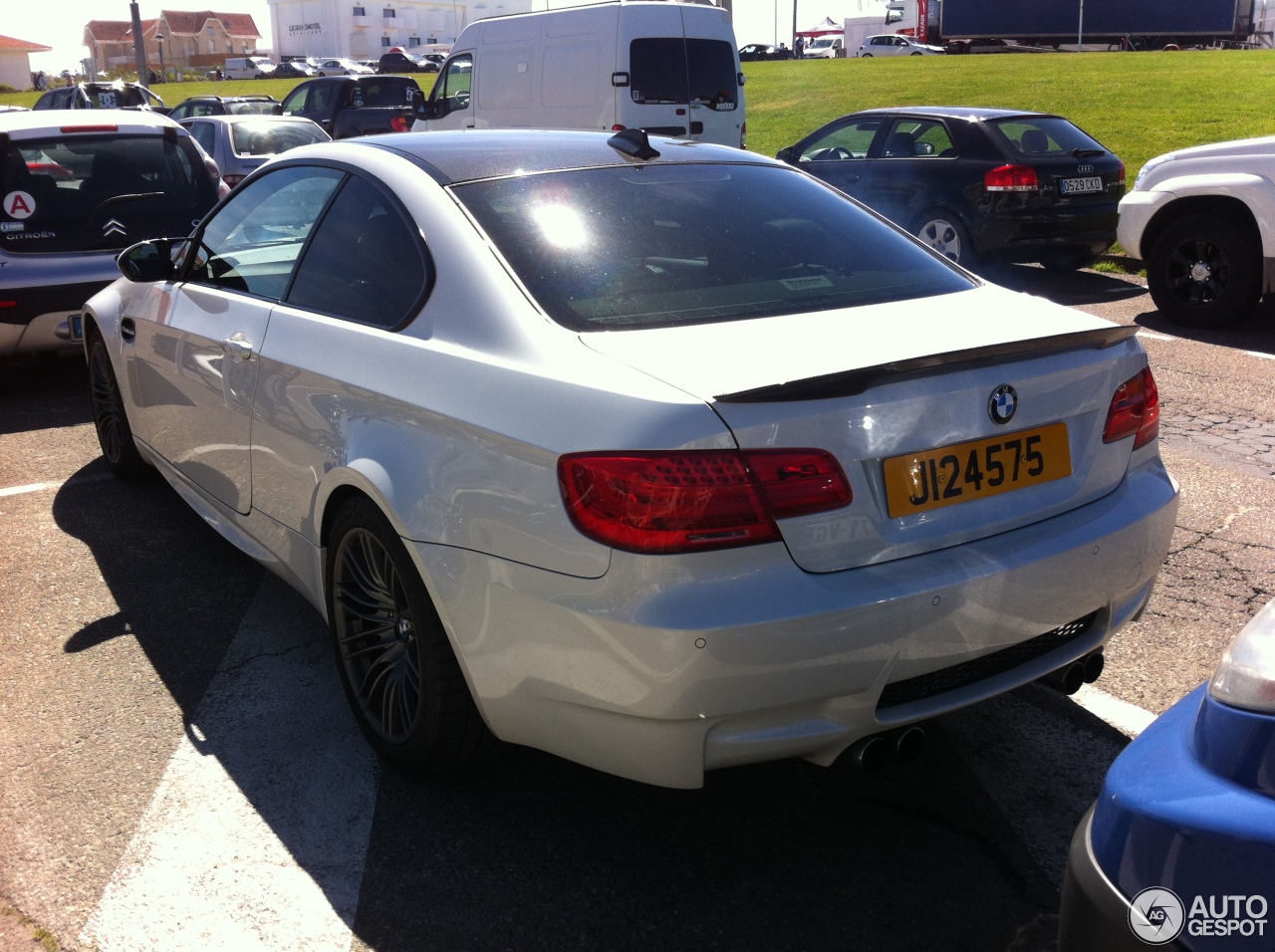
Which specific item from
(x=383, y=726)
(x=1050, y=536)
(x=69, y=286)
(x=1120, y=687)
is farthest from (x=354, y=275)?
(x=69, y=286)

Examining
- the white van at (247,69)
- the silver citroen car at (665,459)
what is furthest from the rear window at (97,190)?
the white van at (247,69)

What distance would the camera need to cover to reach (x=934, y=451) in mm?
2539

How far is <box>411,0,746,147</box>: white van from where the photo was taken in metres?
13.5

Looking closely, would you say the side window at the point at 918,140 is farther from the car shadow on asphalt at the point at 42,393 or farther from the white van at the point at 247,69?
the white van at the point at 247,69

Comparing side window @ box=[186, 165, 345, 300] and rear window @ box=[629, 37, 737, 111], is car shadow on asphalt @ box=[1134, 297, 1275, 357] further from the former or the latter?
side window @ box=[186, 165, 345, 300]

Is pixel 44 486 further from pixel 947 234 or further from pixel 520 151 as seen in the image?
pixel 947 234

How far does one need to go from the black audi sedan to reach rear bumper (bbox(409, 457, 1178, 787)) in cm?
780

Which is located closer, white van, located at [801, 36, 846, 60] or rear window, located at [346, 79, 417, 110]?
A: rear window, located at [346, 79, 417, 110]

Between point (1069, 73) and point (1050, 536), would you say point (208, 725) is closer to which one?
point (1050, 536)

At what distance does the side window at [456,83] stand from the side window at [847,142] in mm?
5267

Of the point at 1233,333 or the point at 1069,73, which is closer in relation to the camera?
the point at 1233,333

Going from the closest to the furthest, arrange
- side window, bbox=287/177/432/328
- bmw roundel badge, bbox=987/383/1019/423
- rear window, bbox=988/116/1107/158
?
bmw roundel badge, bbox=987/383/1019/423 → side window, bbox=287/177/432/328 → rear window, bbox=988/116/1107/158

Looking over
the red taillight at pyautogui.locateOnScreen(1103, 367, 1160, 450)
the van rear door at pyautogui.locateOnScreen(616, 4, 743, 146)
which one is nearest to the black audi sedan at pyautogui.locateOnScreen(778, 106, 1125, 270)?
the van rear door at pyautogui.locateOnScreen(616, 4, 743, 146)

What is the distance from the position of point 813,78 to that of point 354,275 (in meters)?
36.7
